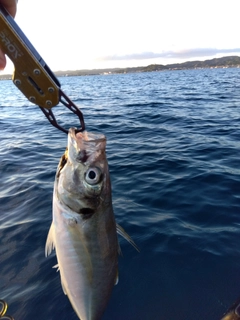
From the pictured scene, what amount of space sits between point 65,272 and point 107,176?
891 millimetres

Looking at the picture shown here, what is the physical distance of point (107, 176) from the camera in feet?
7.73

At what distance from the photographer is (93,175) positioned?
2273mm

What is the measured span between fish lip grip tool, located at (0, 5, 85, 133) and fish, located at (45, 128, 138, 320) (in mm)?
253

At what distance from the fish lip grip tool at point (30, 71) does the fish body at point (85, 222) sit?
0.84ft

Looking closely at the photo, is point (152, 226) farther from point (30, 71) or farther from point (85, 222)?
point (30, 71)

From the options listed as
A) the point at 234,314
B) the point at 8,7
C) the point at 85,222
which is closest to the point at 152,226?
the point at 234,314

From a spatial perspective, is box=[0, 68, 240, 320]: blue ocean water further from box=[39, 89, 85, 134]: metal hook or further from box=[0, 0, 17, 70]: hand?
box=[0, 0, 17, 70]: hand

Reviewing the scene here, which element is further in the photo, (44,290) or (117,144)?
(117,144)

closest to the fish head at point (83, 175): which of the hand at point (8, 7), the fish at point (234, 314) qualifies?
the hand at point (8, 7)

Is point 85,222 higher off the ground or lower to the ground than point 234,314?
higher

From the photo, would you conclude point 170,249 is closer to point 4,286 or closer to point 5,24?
point 4,286

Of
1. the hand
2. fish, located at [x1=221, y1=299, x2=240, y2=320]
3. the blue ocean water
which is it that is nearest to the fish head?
the hand

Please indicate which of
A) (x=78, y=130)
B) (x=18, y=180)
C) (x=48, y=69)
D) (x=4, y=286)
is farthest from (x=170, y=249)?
(x=18, y=180)

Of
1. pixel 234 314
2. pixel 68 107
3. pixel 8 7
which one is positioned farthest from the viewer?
pixel 234 314
